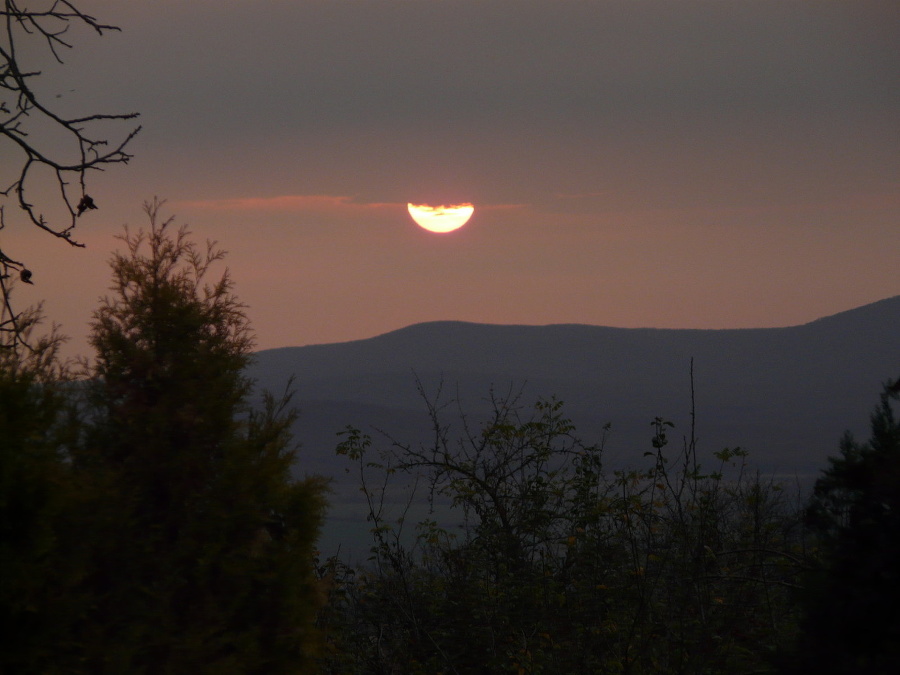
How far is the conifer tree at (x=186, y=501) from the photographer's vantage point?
3.38 metres

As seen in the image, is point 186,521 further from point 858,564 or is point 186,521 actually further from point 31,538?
point 858,564

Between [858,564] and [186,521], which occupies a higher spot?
[186,521]

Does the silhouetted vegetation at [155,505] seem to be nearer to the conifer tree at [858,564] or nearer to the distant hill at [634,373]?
the conifer tree at [858,564]

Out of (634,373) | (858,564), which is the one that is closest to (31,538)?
(858,564)

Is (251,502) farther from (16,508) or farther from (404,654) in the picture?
(404,654)

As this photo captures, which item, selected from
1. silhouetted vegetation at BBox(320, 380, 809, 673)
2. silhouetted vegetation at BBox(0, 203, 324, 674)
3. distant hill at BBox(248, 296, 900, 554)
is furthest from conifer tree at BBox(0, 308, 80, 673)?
distant hill at BBox(248, 296, 900, 554)

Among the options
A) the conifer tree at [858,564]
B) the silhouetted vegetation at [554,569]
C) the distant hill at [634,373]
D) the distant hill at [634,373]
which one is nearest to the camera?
the conifer tree at [858,564]

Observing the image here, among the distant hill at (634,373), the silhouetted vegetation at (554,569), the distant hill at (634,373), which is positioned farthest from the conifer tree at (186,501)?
the distant hill at (634,373)

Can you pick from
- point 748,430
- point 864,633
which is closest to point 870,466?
point 864,633

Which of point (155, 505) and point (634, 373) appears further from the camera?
point (634, 373)

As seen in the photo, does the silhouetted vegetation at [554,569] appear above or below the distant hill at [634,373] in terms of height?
below

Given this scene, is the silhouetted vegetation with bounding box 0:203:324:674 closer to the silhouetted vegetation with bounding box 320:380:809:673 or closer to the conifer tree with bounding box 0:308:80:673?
the conifer tree with bounding box 0:308:80:673

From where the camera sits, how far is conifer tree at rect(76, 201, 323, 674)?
3.38 m

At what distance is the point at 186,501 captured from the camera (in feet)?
11.9
